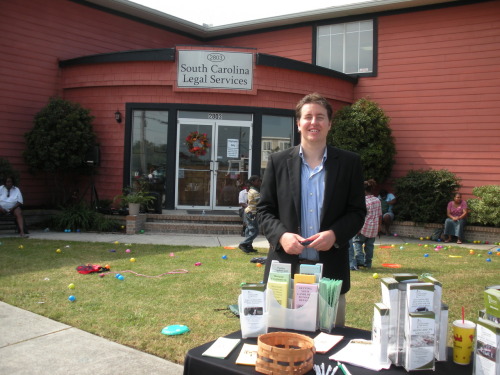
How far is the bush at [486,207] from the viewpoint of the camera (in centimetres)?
1034

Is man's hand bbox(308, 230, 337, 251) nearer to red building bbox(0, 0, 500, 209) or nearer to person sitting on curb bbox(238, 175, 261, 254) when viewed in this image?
person sitting on curb bbox(238, 175, 261, 254)

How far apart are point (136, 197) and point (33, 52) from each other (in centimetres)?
515

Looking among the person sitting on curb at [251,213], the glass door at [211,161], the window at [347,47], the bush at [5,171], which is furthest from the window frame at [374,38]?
the bush at [5,171]

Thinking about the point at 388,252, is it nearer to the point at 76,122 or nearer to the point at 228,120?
the point at 228,120

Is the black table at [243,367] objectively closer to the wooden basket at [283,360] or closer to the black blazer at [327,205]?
the wooden basket at [283,360]

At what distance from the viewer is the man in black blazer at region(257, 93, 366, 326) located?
7.90 feet

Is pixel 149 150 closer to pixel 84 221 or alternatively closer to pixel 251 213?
pixel 84 221

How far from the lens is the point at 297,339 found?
1909 millimetres

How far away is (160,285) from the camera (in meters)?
5.62

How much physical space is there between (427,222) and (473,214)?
1072mm

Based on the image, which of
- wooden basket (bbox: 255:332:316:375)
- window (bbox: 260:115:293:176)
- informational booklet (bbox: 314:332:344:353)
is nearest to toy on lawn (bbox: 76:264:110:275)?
informational booklet (bbox: 314:332:344:353)

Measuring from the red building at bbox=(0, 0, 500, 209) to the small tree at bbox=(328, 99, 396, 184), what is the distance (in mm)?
984

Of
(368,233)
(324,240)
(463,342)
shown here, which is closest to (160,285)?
(368,233)

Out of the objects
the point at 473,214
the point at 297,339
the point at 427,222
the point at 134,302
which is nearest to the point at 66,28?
the point at 134,302
